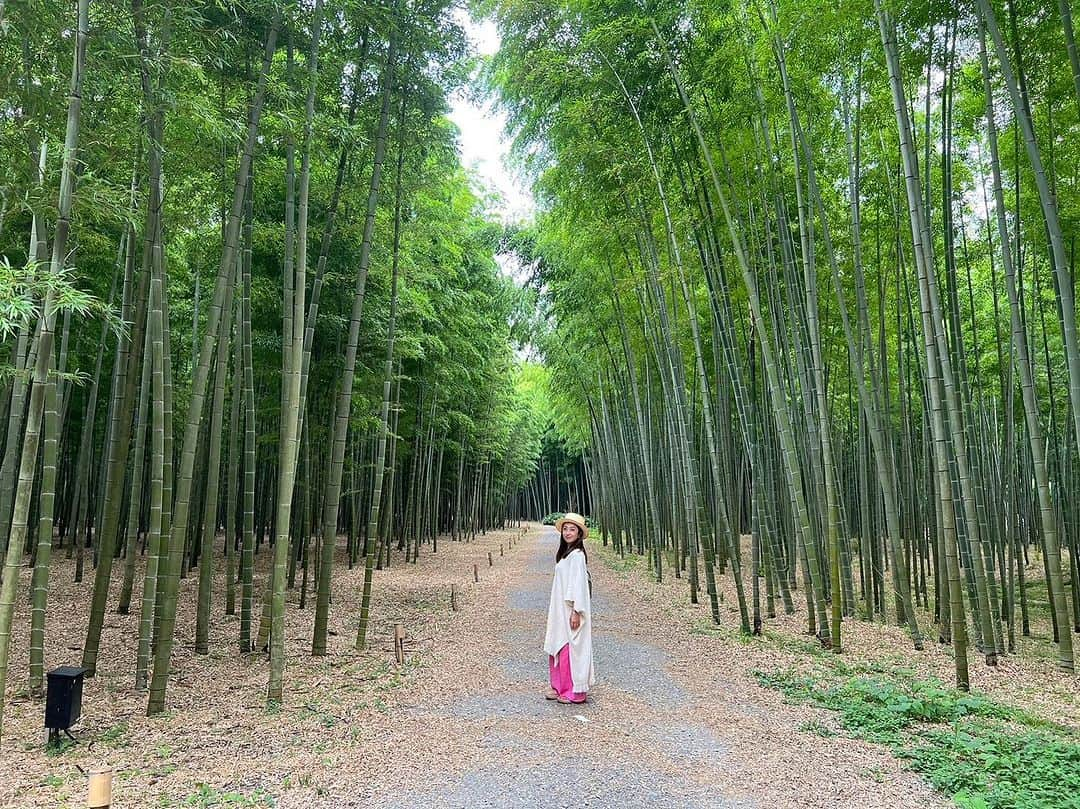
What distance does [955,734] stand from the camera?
288 centimetres

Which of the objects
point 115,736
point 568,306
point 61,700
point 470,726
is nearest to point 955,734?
point 470,726

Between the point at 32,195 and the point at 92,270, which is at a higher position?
the point at 92,270

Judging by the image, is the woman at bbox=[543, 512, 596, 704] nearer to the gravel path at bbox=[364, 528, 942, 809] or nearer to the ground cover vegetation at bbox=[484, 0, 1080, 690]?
the gravel path at bbox=[364, 528, 942, 809]

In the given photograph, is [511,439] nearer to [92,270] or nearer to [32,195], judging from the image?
[92,270]

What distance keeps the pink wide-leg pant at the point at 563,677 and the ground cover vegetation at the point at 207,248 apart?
60.5 inches

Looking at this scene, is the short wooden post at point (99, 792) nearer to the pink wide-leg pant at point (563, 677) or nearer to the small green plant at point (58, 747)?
the small green plant at point (58, 747)

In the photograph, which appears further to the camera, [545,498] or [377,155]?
[545,498]

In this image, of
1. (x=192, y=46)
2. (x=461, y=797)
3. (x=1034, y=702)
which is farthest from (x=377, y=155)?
(x=1034, y=702)

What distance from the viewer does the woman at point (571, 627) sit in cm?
348

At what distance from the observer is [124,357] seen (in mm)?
4312

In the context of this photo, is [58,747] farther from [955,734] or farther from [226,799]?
[955,734]

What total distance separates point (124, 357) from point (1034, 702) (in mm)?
5925

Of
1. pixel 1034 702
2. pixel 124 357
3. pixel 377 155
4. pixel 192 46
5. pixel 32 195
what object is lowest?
pixel 1034 702

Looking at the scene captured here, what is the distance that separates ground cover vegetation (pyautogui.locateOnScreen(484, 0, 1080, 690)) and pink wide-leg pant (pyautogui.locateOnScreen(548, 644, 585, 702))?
2173 mm
